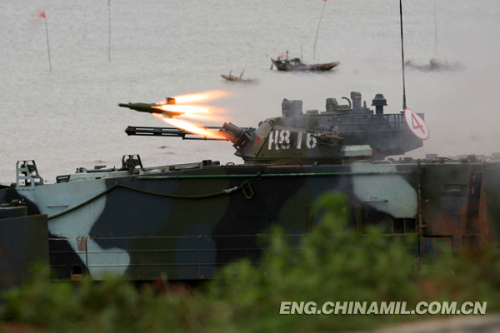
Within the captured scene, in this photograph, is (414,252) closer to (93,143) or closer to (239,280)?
(239,280)

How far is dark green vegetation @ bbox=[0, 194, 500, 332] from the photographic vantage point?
7.27 metres

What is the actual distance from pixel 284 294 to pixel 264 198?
20.5 ft

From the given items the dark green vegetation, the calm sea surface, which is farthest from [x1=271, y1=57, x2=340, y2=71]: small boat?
the dark green vegetation

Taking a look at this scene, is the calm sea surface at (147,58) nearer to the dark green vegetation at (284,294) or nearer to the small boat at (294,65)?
the small boat at (294,65)

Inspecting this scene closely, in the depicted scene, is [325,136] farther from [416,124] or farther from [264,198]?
[416,124]

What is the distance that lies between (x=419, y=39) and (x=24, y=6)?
15.5 m

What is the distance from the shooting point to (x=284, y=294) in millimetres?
7504

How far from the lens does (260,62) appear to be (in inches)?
1112

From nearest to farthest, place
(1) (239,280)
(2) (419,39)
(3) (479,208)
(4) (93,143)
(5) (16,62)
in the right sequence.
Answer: (1) (239,280) < (3) (479,208) < (2) (419,39) < (4) (93,143) < (5) (16,62)

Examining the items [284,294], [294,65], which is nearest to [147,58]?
[294,65]

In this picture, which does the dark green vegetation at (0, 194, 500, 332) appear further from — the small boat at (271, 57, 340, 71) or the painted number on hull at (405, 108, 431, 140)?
the small boat at (271, 57, 340, 71)

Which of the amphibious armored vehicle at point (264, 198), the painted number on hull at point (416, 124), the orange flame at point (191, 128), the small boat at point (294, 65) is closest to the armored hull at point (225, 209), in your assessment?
the amphibious armored vehicle at point (264, 198)

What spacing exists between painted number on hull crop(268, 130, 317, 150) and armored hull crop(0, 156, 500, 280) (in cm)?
78

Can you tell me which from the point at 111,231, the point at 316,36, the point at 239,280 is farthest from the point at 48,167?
the point at 239,280
